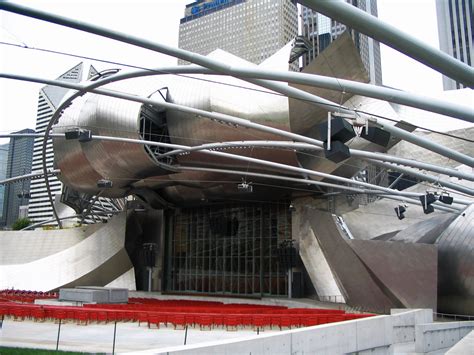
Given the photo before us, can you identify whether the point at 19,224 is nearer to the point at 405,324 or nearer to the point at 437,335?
the point at 405,324

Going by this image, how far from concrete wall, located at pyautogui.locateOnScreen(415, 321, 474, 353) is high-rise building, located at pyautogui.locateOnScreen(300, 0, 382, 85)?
41661mm

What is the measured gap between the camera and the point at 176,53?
9523 mm

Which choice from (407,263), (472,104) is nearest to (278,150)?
(407,263)

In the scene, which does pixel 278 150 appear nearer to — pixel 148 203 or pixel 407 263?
pixel 407 263

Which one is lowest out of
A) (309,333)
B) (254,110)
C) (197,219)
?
(309,333)

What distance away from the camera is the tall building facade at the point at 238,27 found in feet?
351

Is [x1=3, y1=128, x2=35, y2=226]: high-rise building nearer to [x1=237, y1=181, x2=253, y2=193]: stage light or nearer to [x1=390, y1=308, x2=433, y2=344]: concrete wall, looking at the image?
[x1=237, y1=181, x2=253, y2=193]: stage light

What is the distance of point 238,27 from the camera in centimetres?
12069

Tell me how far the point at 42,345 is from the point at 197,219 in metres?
27.3

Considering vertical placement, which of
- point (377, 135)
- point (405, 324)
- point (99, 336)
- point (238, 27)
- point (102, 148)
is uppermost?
point (238, 27)

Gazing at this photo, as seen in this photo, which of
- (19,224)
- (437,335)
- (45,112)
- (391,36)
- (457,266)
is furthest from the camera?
(19,224)

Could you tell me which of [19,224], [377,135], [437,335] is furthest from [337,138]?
[19,224]

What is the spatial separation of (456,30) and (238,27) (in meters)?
49.9

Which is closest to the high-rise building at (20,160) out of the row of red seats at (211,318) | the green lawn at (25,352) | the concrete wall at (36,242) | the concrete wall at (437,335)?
the concrete wall at (36,242)
